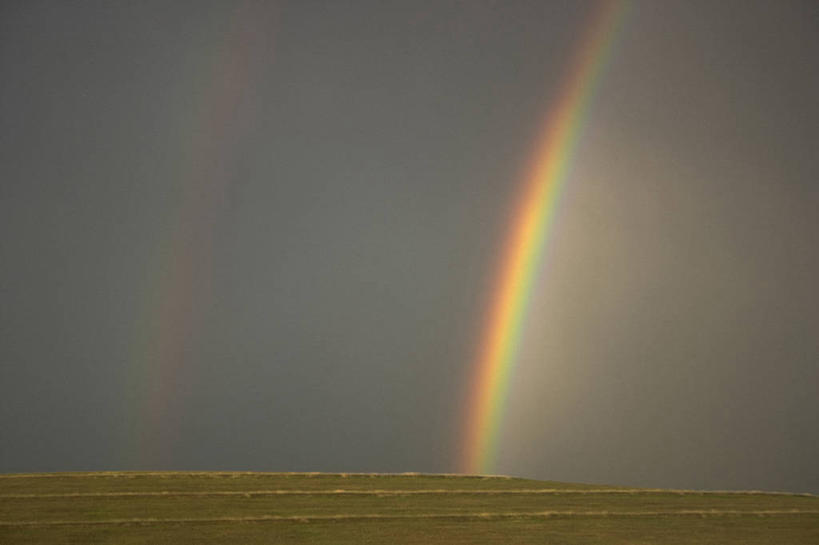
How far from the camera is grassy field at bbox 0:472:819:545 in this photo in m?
2.11

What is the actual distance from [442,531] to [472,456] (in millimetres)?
3093

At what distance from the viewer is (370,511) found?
248 cm

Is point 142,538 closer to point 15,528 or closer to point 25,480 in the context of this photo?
point 15,528

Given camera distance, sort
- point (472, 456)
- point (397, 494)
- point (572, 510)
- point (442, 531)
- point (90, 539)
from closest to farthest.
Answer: point (90, 539) → point (442, 531) → point (572, 510) → point (397, 494) → point (472, 456)

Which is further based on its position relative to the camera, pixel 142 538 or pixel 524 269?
pixel 524 269

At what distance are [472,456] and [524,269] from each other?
1384 millimetres

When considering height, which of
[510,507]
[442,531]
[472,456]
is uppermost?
[442,531]

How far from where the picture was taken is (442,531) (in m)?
2.20

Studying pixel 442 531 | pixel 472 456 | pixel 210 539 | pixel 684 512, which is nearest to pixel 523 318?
pixel 472 456

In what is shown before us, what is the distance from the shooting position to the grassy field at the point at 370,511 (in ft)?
6.91

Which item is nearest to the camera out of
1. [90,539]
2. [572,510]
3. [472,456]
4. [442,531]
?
[90,539]

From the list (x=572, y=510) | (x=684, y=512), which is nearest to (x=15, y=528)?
(x=572, y=510)

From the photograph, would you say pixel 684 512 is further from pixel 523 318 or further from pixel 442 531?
pixel 523 318

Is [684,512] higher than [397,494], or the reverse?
[684,512]
